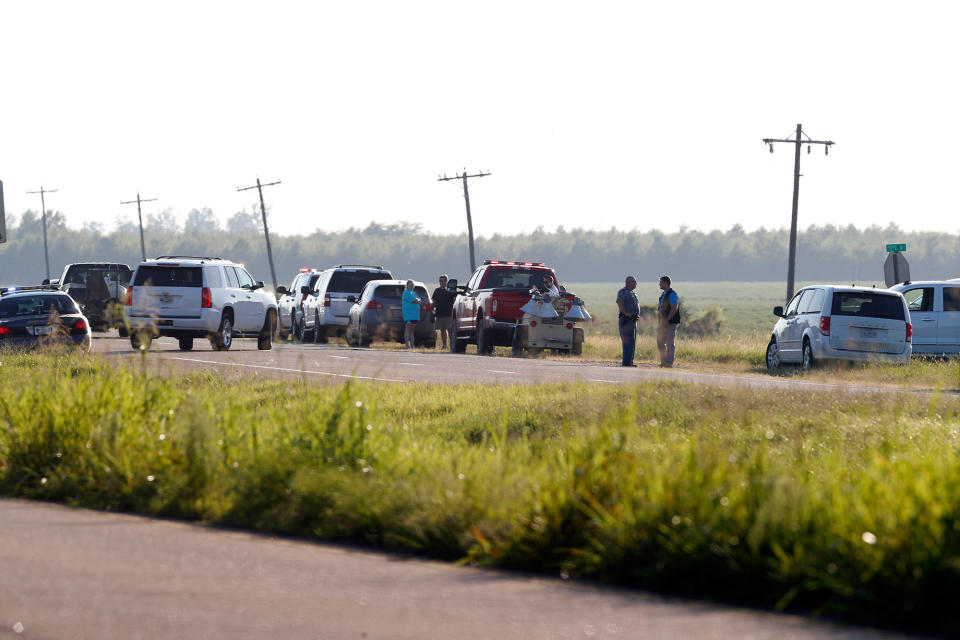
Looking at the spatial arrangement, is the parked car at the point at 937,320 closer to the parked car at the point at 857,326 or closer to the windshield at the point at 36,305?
the parked car at the point at 857,326

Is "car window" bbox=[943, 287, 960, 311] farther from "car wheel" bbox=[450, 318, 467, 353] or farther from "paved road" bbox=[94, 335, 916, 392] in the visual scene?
"car wheel" bbox=[450, 318, 467, 353]

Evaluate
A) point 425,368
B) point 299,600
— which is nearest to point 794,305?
point 425,368

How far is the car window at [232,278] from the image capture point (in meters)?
28.2

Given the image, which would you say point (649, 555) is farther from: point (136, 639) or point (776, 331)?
point (776, 331)

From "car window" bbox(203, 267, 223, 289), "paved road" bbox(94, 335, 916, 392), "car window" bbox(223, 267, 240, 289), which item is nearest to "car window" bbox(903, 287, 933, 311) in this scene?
"paved road" bbox(94, 335, 916, 392)

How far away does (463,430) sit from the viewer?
45.2 ft

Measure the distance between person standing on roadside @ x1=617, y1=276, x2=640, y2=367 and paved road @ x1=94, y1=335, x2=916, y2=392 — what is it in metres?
1.14

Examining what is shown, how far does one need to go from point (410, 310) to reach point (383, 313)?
1.33 meters

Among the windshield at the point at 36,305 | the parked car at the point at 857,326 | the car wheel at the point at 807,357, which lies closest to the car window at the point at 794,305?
the parked car at the point at 857,326

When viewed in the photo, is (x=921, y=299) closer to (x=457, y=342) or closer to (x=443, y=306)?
(x=457, y=342)

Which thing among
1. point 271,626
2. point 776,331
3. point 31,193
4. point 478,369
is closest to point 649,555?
point 271,626

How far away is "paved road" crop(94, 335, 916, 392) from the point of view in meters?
19.9

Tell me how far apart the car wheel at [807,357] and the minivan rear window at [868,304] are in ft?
3.20

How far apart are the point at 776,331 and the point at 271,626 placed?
73.3ft
